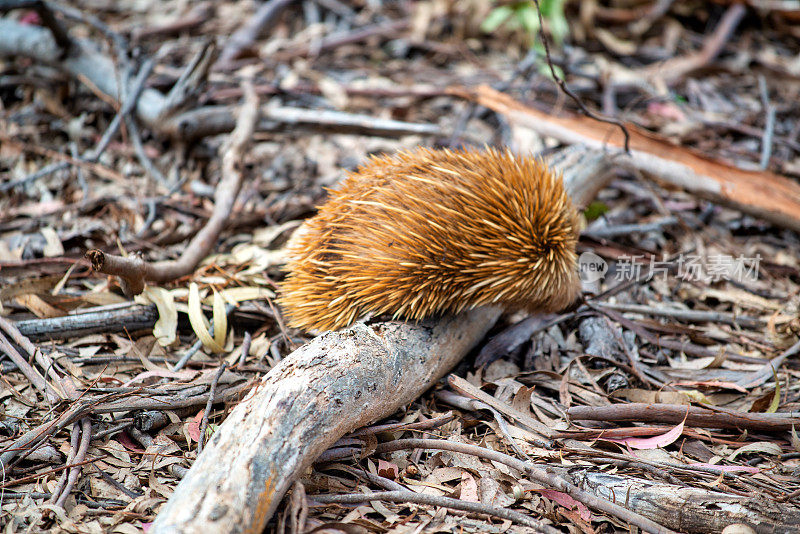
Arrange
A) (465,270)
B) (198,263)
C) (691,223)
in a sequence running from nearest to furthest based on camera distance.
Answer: (465,270)
(198,263)
(691,223)

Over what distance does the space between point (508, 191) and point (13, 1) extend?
3866 millimetres

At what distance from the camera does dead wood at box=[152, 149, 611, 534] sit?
198 centimetres

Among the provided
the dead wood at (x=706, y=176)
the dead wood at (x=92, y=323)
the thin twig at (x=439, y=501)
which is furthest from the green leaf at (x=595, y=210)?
the dead wood at (x=92, y=323)

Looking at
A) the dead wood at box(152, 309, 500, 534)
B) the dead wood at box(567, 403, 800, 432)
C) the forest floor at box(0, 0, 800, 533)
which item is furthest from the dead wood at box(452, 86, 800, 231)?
the dead wood at box(152, 309, 500, 534)

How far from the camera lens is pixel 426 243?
2916 millimetres

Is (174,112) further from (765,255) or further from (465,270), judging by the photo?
(765,255)

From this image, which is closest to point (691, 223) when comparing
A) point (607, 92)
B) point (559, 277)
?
point (607, 92)

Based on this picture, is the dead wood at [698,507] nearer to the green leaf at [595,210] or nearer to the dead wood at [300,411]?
the dead wood at [300,411]

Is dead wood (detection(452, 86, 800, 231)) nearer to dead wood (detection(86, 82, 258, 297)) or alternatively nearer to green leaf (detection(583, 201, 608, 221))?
green leaf (detection(583, 201, 608, 221))

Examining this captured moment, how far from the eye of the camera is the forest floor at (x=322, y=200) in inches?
99.9

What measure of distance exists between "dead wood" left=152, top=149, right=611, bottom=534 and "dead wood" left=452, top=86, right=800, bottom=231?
1867 mm

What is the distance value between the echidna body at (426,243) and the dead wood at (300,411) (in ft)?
0.64

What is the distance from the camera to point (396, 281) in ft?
9.57

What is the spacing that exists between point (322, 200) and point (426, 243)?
1.84m
